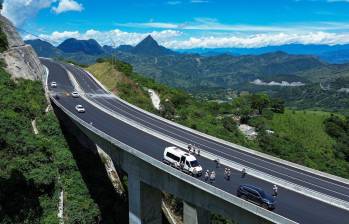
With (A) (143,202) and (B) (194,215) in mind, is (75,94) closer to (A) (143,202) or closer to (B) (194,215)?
(A) (143,202)

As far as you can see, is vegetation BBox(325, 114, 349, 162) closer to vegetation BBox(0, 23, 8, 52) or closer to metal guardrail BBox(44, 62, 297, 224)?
metal guardrail BBox(44, 62, 297, 224)

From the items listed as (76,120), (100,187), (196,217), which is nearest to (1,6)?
(76,120)

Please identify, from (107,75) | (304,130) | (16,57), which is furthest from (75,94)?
(304,130)

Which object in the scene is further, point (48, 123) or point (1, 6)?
point (1, 6)

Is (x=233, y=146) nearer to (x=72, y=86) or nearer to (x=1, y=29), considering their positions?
(x=72, y=86)

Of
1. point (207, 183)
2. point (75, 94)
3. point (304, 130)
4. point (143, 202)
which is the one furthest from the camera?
point (304, 130)

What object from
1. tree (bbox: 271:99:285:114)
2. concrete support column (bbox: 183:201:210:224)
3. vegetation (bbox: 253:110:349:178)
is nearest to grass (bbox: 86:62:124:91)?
vegetation (bbox: 253:110:349:178)
